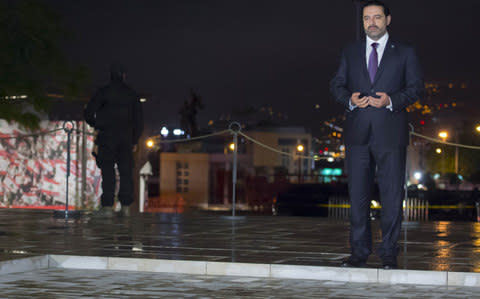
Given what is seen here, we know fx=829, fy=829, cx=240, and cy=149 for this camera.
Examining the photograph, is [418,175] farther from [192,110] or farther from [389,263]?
[389,263]

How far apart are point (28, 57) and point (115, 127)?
9406 mm

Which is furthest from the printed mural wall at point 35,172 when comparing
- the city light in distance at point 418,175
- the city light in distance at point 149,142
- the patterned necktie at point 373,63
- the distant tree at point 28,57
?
the city light in distance at point 418,175

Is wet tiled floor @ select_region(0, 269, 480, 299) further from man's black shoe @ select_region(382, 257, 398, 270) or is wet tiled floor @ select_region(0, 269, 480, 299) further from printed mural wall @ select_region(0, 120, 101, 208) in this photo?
printed mural wall @ select_region(0, 120, 101, 208)

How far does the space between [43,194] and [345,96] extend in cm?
1401

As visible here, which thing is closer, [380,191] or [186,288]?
[186,288]

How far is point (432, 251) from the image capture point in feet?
25.5

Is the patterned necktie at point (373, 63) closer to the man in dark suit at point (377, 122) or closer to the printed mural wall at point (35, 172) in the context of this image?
the man in dark suit at point (377, 122)

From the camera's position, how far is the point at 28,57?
816 inches

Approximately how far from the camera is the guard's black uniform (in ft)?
39.9

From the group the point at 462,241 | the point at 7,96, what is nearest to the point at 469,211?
the point at 7,96

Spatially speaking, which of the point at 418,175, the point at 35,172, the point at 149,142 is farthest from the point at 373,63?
the point at 418,175

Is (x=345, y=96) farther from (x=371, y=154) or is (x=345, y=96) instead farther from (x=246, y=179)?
(x=246, y=179)

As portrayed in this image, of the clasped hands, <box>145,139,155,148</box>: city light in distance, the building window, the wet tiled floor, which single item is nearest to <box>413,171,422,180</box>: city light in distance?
the building window

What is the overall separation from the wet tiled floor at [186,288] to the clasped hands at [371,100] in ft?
4.49
